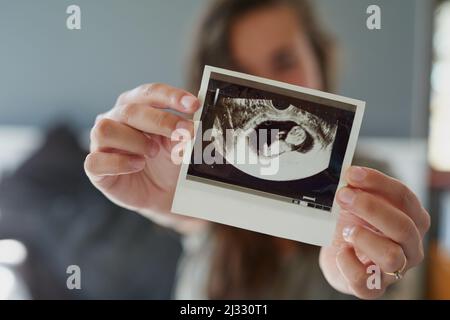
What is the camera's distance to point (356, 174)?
1.81 feet

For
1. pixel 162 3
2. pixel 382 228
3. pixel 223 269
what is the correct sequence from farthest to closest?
pixel 223 269, pixel 162 3, pixel 382 228

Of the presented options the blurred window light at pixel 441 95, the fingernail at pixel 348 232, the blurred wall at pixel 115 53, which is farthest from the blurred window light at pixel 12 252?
the blurred window light at pixel 441 95

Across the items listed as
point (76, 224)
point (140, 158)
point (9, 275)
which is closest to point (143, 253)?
point (76, 224)

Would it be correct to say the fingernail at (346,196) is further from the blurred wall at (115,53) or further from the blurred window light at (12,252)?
the blurred window light at (12,252)

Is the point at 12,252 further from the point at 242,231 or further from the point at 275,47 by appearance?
the point at 275,47

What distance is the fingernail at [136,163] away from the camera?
23.6 inches

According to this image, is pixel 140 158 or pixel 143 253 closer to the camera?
pixel 140 158

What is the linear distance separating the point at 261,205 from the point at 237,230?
36 cm

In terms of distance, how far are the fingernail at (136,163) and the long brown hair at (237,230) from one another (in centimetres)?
14

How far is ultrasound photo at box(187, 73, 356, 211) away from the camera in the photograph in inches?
21.9

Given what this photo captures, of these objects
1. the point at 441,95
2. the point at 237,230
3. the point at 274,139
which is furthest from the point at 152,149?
the point at 441,95

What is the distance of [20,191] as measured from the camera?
0.85 metres
